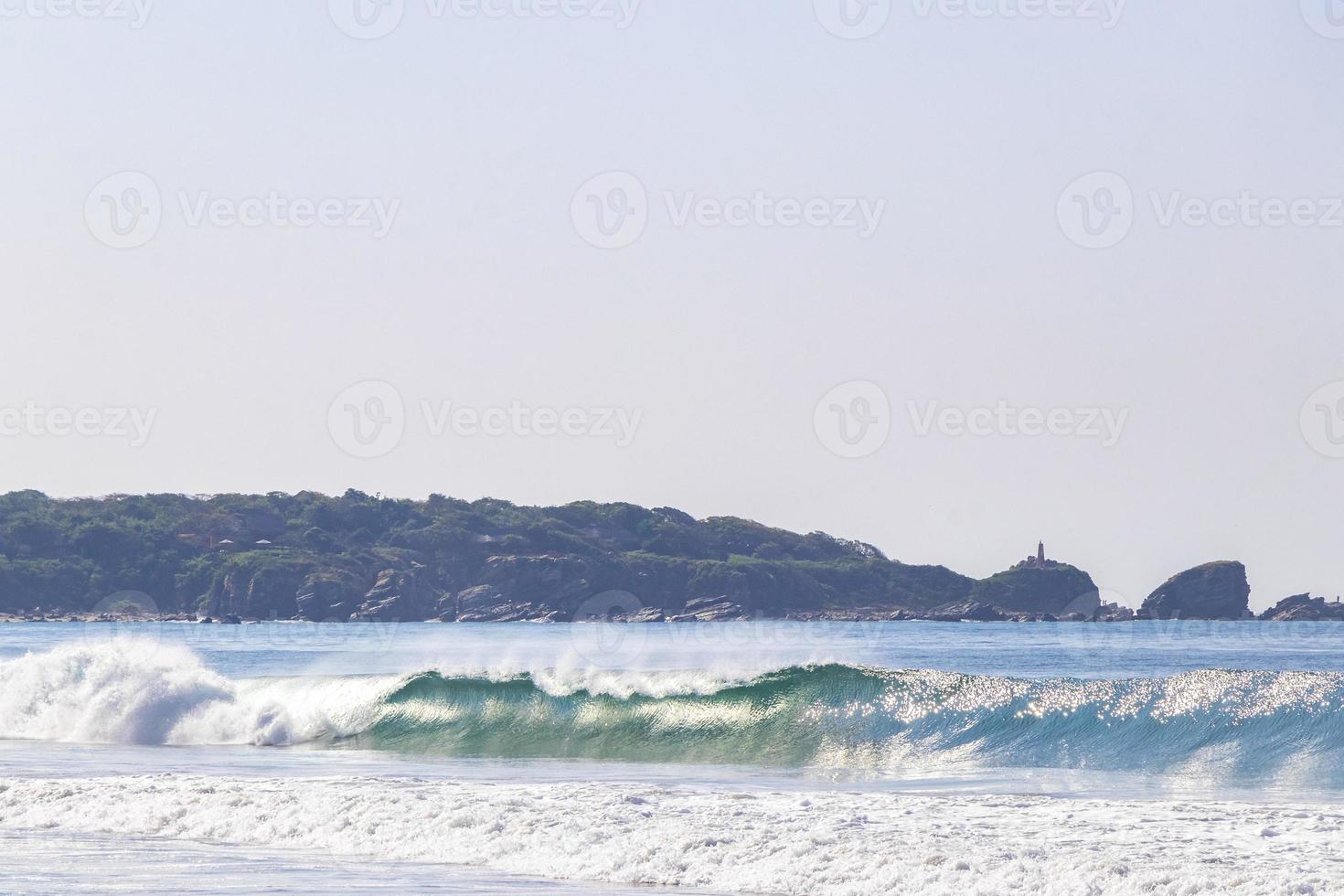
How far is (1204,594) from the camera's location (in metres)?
149

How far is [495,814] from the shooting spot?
1750 cm

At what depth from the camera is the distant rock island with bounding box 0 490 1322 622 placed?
14975 cm

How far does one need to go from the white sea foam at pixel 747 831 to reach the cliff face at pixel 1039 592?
143m

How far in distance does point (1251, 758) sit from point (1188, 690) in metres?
3.21

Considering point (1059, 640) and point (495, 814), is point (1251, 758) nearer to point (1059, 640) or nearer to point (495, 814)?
point (495, 814)

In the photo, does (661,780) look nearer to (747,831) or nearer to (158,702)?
(747,831)

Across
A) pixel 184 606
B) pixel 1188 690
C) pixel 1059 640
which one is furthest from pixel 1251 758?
pixel 184 606

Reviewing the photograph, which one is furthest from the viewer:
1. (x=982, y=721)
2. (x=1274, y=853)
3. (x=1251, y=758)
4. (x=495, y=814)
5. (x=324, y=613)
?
(x=324, y=613)

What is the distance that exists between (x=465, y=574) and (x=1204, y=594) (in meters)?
68.2

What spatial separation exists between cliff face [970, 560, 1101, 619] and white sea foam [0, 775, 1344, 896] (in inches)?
5628

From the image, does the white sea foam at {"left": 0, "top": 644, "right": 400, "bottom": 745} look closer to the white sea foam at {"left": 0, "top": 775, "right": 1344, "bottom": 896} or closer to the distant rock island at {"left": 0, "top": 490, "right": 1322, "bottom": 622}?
the white sea foam at {"left": 0, "top": 775, "right": 1344, "bottom": 896}

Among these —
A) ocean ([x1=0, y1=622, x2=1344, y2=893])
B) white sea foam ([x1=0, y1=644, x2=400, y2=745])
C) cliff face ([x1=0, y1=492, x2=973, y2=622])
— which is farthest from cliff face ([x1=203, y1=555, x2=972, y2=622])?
ocean ([x1=0, y1=622, x2=1344, y2=893])

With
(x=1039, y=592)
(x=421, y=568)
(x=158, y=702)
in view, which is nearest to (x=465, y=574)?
(x=421, y=568)

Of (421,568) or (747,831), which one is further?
(421,568)
